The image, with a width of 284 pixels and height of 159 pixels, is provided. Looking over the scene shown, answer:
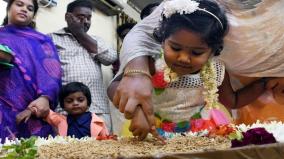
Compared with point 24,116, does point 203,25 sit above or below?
above

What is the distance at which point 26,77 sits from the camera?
8.01 feet

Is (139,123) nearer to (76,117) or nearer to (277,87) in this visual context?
(277,87)

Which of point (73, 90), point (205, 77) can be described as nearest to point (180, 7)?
point (205, 77)

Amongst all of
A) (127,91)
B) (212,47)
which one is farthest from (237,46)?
(127,91)

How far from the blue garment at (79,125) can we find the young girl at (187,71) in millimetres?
555

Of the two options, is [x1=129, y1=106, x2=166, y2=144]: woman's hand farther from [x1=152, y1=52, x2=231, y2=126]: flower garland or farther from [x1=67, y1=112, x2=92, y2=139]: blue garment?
[x1=67, y1=112, x2=92, y2=139]: blue garment

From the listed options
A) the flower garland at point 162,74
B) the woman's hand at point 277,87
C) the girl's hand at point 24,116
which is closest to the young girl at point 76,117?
the girl's hand at point 24,116

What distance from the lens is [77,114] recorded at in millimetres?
2574

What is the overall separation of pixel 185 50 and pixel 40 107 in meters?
1.01

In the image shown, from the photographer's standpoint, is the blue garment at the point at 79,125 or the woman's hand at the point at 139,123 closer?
the woman's hand at the point at 139,123

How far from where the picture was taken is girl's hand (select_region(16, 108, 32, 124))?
2279 millimetres

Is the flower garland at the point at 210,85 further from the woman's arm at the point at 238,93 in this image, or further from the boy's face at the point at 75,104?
the boy's face at the point at 75,104

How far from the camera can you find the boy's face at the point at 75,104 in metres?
2.59

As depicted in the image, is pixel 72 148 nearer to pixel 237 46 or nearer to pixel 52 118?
pixel 237 46
